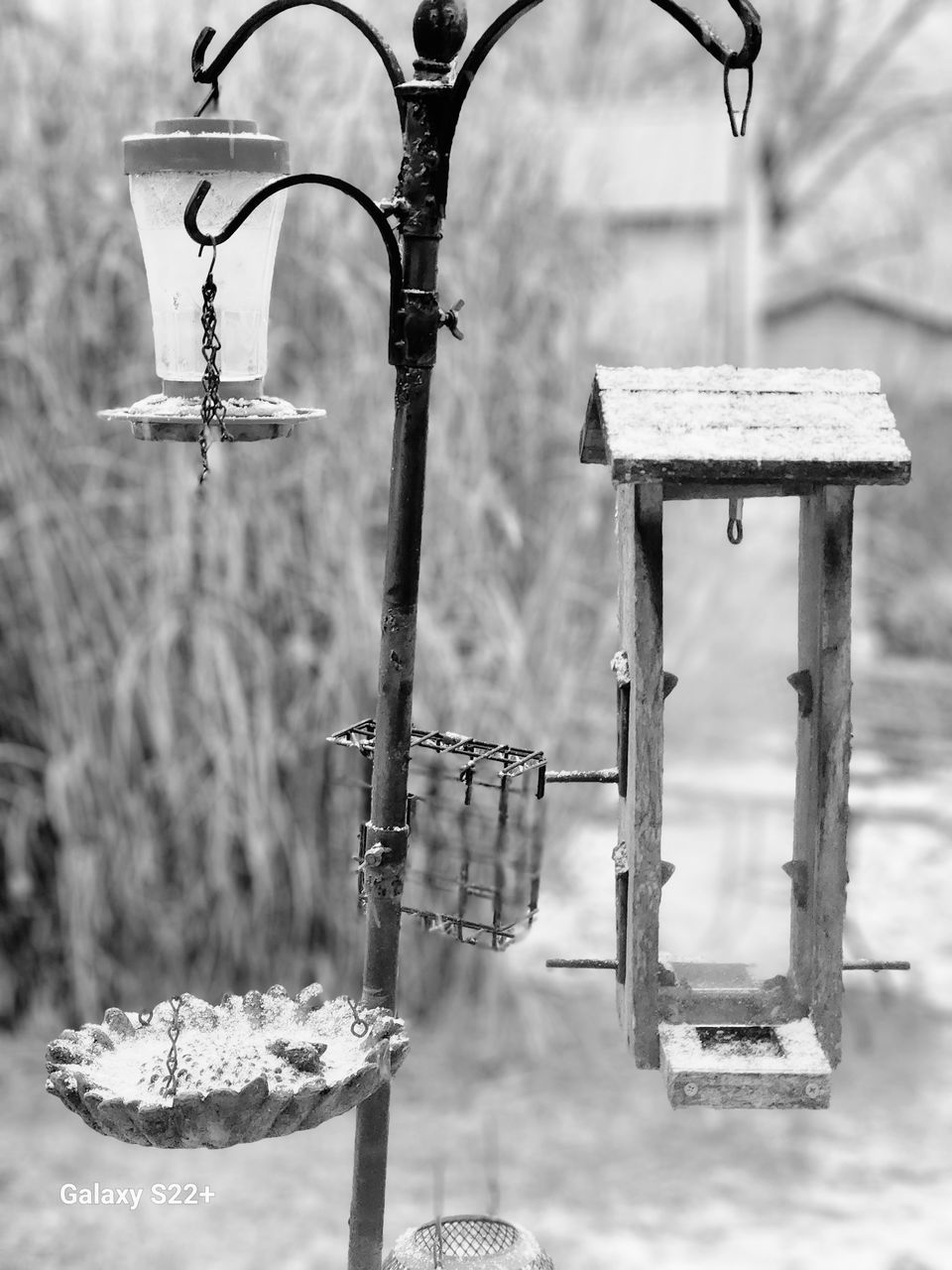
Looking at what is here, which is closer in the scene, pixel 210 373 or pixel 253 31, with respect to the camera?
pixel 210 373

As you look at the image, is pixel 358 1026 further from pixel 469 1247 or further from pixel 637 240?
pixel 637 240

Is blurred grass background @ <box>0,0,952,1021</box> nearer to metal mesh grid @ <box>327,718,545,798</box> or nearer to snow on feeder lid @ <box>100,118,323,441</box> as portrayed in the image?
metal mesh grid @ <box>327,718,545,798</box>

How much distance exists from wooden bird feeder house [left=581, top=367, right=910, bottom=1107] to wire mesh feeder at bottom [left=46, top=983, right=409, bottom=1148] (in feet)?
1.09

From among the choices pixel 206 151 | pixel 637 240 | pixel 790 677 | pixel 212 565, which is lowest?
pixel 212 565

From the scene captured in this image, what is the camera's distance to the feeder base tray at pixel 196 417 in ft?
5.14

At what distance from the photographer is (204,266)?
1602 mm

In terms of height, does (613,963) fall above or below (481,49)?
below

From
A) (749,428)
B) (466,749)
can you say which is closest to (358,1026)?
(466,749)

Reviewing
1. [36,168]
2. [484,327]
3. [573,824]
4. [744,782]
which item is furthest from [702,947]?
[36,168]

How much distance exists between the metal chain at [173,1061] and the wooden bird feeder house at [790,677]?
1.61 feet

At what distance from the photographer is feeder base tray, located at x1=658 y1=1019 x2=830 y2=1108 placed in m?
1.61

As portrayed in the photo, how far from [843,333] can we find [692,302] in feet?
47.6

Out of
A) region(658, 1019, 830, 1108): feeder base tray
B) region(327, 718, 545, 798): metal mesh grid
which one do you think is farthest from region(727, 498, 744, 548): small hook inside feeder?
region(658, 1019, 830, 1108): feeder base tray

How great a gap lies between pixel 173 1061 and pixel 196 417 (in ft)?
2.03
